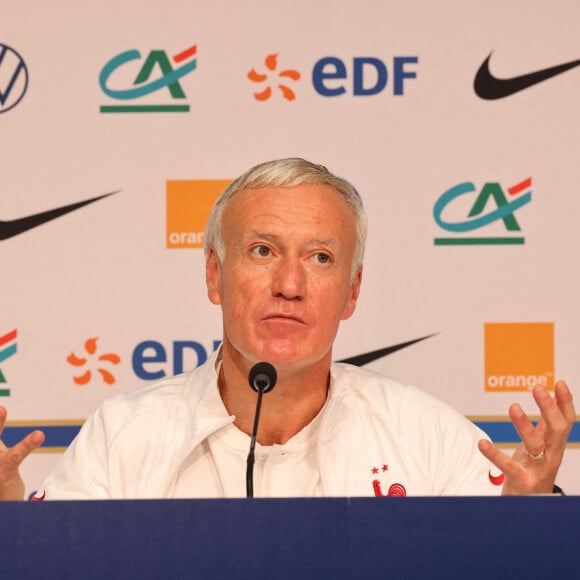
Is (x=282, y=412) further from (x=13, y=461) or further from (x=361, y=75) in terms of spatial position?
(x=361, y=75)

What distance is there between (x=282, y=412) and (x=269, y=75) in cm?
151

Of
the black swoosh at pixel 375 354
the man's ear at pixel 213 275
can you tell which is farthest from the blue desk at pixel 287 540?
the black swoosh at pixel 375 354

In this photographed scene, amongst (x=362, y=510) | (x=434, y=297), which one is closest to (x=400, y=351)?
(x=434, y=297)

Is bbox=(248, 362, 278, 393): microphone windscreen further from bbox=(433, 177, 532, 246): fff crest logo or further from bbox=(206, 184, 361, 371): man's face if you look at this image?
bbox=(433, 177, 532, 246): fff crest logo

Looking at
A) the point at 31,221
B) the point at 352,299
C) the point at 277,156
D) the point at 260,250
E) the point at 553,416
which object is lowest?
the point at 553,416

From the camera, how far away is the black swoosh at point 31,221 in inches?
133

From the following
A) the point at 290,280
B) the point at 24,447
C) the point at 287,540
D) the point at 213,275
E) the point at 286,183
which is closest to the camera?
the point at 287,540

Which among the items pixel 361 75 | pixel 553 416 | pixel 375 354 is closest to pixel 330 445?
pixel 553 416

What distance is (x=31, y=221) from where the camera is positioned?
339cm

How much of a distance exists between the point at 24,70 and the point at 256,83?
0.82m

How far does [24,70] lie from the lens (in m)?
3.41

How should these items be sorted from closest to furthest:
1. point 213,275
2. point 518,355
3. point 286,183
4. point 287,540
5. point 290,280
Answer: point 287,540 < point 290,280 < point 286,183 < point 213,275 < point 518,355

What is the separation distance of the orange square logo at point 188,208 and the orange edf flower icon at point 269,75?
338 millimetres

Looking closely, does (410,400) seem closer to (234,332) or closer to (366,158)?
(234,332)
